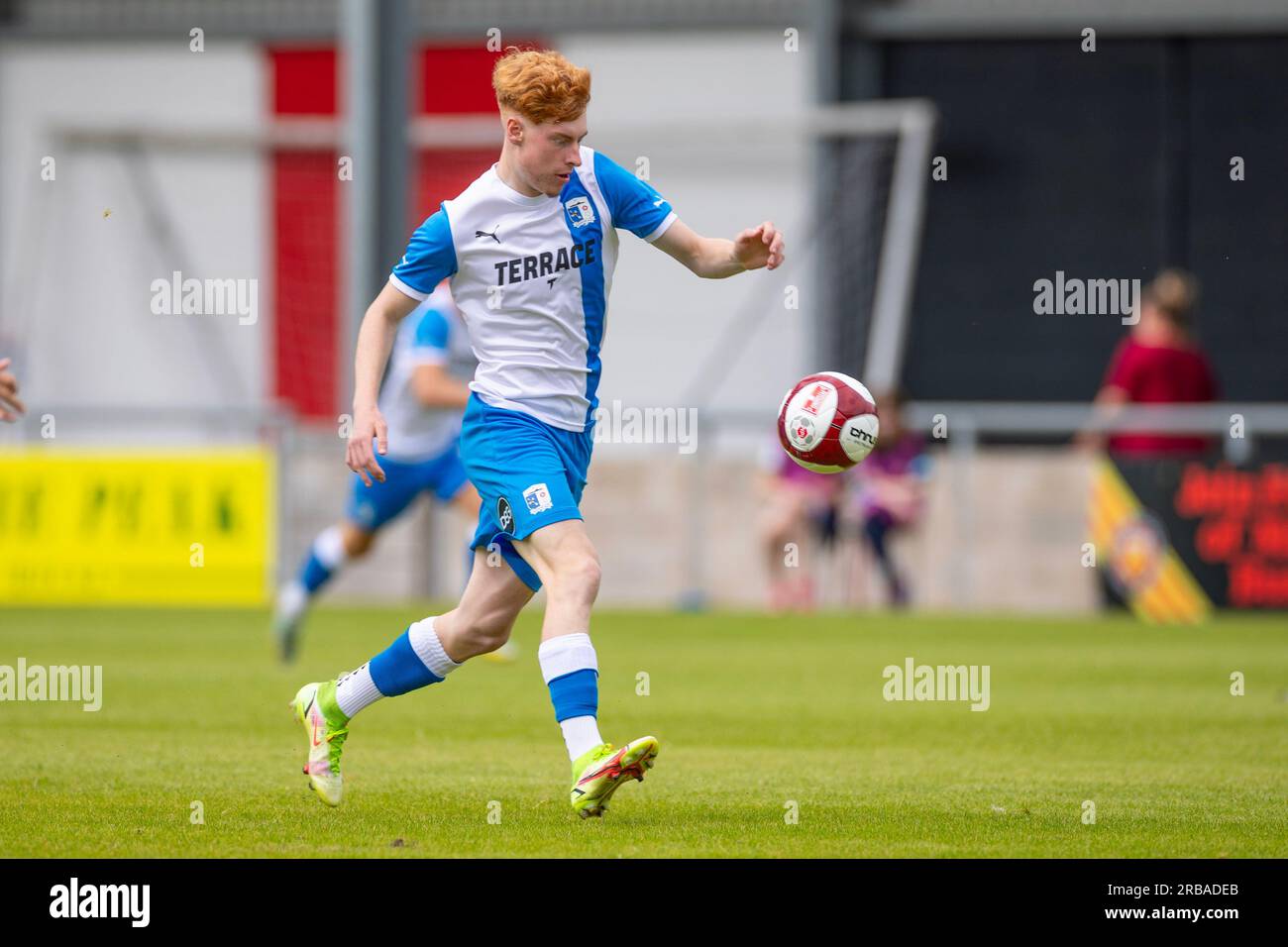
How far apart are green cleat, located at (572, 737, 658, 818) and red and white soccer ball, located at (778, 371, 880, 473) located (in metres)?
1.24

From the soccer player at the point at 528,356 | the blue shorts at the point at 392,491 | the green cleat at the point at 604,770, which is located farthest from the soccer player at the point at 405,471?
the green cleat at the point at 604,770

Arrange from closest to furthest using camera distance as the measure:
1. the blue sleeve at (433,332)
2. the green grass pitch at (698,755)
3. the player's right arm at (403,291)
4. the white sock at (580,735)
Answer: the green grass pitch at (698,755) < the white sock at (580,735) < the player's right arm at (403,291) < the blue sleeve at (433,332)

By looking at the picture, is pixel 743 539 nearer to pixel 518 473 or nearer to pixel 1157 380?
pixel 1157 380

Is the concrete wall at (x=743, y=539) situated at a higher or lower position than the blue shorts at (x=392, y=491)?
lower

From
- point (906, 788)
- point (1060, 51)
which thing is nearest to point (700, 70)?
point (1060, 51)

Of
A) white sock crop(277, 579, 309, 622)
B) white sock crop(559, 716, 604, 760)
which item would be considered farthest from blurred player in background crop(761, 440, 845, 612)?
white sock crop(559, 716, 604, 760)

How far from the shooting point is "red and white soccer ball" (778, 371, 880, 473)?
6832 millimetres

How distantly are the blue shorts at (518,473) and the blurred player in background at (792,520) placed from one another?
11.2m

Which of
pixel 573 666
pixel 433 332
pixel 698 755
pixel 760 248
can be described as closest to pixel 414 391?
pixel 433 332

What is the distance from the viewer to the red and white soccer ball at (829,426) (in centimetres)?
683

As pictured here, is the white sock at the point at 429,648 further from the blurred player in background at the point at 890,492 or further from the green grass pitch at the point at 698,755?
the blurred player in background at the point at 890,492

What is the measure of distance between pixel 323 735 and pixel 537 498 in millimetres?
1041

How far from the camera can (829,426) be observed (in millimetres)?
6848
